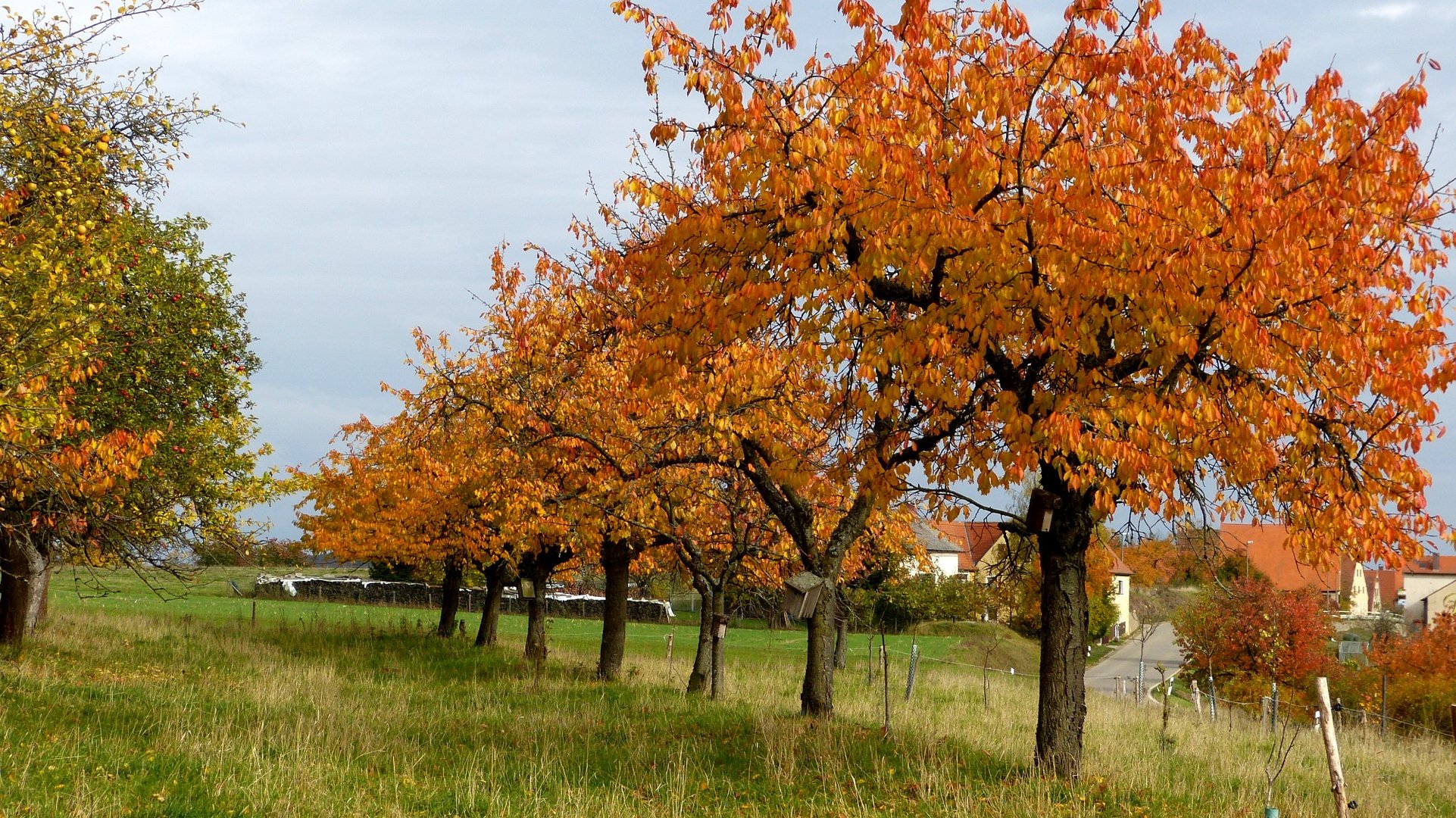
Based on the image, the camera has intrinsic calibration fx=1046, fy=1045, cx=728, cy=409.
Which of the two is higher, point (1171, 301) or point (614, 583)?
point (1171, 301)

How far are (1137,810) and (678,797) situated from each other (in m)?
3.85

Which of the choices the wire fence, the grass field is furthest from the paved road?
the grass field

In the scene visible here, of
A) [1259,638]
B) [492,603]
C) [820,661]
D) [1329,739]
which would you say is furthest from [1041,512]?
[1259,638]

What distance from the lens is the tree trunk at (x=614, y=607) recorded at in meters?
21.4

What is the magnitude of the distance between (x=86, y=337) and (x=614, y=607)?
11968mm

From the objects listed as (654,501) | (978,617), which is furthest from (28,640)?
(978,617)

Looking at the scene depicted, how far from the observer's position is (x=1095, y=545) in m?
12.7

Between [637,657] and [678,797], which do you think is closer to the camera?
[678,797]

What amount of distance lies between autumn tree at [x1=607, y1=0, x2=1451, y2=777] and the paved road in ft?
88.0

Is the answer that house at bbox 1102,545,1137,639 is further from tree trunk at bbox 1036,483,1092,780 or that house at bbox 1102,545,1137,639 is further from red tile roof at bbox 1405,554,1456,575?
tree trunk at bbox 1036,483,1092,780

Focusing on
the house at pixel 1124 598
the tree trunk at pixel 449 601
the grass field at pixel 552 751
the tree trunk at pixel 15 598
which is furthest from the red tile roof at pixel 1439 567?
the tree trunk at pixel 15 598

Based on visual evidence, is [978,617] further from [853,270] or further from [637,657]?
[853,270]

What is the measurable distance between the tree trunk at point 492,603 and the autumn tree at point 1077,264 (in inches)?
830

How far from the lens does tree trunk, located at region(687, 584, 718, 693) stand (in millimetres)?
19031
